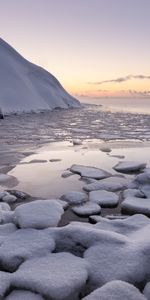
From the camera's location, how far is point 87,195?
586 cm

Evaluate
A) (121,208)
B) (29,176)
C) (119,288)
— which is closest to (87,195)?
(121,208)

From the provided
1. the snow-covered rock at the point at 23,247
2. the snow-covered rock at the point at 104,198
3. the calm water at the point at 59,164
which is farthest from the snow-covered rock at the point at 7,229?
the calm water at the point at 59,164

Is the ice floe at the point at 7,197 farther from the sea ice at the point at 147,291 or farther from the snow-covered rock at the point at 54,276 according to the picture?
the sea ice at the point at 147,291

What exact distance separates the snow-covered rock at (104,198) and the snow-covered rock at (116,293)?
2.58m

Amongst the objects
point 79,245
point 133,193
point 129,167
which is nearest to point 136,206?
point 133,193

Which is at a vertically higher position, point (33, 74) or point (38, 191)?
point (33, 74)

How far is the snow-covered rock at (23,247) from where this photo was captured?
3416 millimetres

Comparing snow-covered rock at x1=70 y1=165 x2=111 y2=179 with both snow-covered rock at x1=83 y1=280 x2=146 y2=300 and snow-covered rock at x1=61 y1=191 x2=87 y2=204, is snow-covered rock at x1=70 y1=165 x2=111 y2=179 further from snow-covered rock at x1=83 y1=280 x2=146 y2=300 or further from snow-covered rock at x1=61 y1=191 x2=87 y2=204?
snow-covered rock at x1=83 y1=280 x2=146 y2=300

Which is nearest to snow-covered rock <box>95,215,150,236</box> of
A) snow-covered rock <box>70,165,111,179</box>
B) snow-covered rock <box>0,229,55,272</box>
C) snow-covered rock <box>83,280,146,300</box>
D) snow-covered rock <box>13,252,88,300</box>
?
snow-covered rock <box>0,229,55,272</box>

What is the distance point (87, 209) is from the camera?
507cm

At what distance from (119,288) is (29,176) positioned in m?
4.72

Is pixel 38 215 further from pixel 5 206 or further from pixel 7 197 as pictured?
pixel 7 197

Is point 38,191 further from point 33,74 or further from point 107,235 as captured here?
point 33,74

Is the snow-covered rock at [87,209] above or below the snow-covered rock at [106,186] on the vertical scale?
below
